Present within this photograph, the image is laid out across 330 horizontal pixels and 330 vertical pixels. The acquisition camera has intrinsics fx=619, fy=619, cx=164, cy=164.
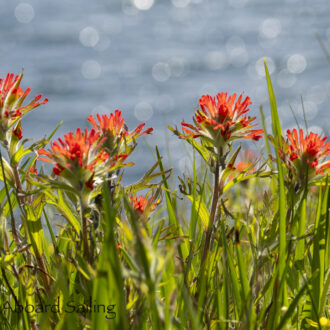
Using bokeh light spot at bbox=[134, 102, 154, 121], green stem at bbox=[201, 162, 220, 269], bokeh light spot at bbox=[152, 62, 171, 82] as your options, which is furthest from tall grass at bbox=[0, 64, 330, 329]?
bokeh light spot at bbox=[152, 62, 171, 82]

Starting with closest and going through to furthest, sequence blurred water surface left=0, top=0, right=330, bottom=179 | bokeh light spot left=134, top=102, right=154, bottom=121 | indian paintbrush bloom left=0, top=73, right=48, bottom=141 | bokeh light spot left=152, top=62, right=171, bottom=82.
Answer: indian paintbrush bloom left=0, top=73, right=48, bottom=141 → bokeh light spot left=134, top=102, right=154, bottom=121 → blurred water surface left=0, top=0, right=330, bottom=179 → bokeh light spot left=152, top=62, right=171, bottom=82

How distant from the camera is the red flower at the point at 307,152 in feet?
4.07

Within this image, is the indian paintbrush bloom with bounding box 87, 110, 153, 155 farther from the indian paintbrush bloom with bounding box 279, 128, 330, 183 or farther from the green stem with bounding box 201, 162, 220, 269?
the indian paintbrush bloom with bounding box 279, 128, 330, 183

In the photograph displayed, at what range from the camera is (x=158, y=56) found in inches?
600

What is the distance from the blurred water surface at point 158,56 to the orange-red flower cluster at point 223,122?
8014 millimetres

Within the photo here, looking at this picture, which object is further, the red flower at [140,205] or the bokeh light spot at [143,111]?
the bokeh light spot at [143,111]

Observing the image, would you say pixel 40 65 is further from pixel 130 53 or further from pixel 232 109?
pixel 232 109

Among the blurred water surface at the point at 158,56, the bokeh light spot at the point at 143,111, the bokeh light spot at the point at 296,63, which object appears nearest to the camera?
the bokeh light spot at the point at 143,111

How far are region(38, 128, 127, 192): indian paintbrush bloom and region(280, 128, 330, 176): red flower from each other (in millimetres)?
375

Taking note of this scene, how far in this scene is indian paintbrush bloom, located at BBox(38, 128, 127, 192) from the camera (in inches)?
42.0

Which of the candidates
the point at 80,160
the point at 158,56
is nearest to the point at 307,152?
the point at 80,160

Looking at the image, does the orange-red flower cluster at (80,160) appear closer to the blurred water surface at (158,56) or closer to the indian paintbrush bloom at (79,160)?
the indian paintbrush bloom at (79,160)

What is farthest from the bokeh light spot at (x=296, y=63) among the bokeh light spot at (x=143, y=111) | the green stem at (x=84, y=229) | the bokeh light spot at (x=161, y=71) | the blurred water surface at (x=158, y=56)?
the green stem at (x=84, y=229)

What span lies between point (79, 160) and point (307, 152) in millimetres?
468
